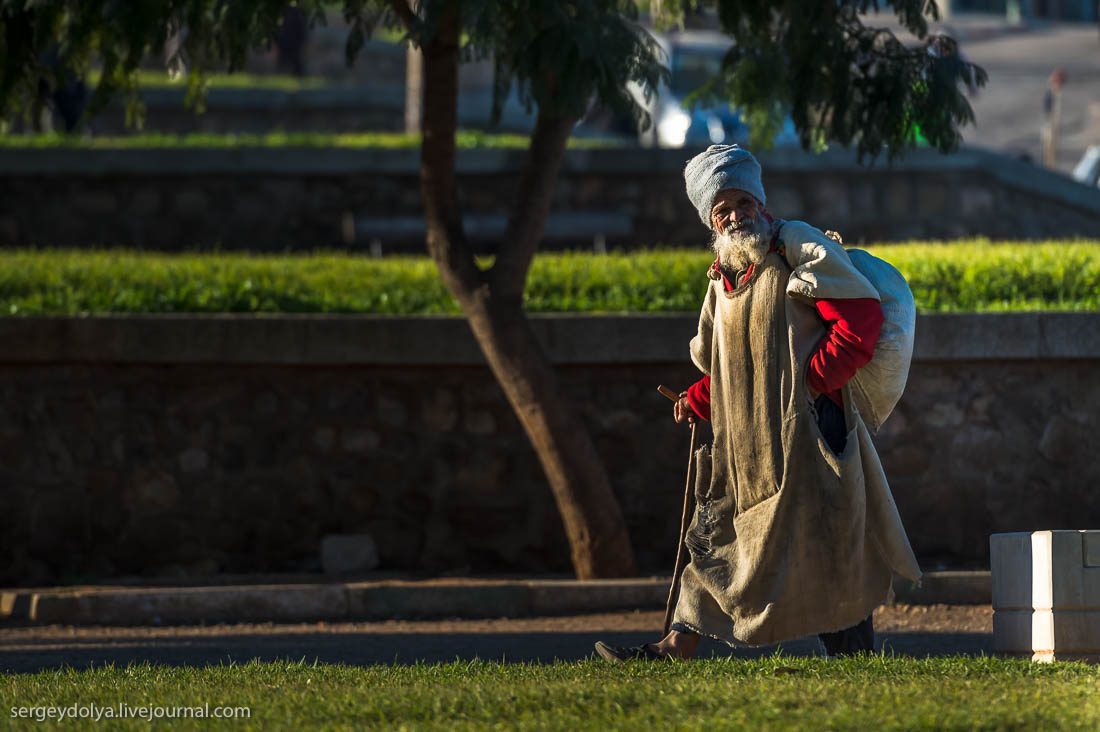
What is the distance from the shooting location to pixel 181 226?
15180mm

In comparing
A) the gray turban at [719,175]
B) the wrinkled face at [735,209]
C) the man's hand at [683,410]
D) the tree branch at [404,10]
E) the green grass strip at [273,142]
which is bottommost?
the man's hand at [683,410]

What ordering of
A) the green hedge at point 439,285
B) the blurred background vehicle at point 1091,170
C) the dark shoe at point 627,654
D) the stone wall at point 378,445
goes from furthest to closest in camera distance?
1. the blurred background vehicle at point 1091,170
2. the green hedge at point 439,285
3. the stone wall at point 378,445
4. the dark shoe at point 627,654

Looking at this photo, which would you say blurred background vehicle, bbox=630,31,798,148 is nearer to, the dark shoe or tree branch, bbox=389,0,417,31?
tree branch, bbox=389,0,417,31

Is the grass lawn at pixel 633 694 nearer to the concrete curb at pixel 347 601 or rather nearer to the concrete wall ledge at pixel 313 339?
the concrete curb at pixel 347 601

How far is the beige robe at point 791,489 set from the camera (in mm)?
5324

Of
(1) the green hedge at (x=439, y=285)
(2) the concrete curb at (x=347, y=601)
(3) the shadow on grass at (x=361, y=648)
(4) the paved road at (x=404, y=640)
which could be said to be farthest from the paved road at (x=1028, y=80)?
(3) the shadow on grass at (x=361, y=648)

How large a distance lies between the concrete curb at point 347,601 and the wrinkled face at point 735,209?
3.69 m

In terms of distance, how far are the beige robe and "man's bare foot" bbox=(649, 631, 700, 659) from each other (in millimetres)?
89

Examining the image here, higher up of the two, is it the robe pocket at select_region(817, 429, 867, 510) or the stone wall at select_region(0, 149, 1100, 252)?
the stone wall at select_region(0, 149, 1100, 252)

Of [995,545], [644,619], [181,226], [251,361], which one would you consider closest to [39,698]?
[995,545]

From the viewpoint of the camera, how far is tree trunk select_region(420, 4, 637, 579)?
29.1ft

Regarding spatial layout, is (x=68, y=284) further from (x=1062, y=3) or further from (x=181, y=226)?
(x=1062, y=3)

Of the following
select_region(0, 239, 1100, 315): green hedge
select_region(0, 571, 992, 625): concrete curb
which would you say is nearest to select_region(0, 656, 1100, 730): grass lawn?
select_region(0, 571, 992, 625): concrete curb

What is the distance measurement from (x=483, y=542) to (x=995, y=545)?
15.8ft
